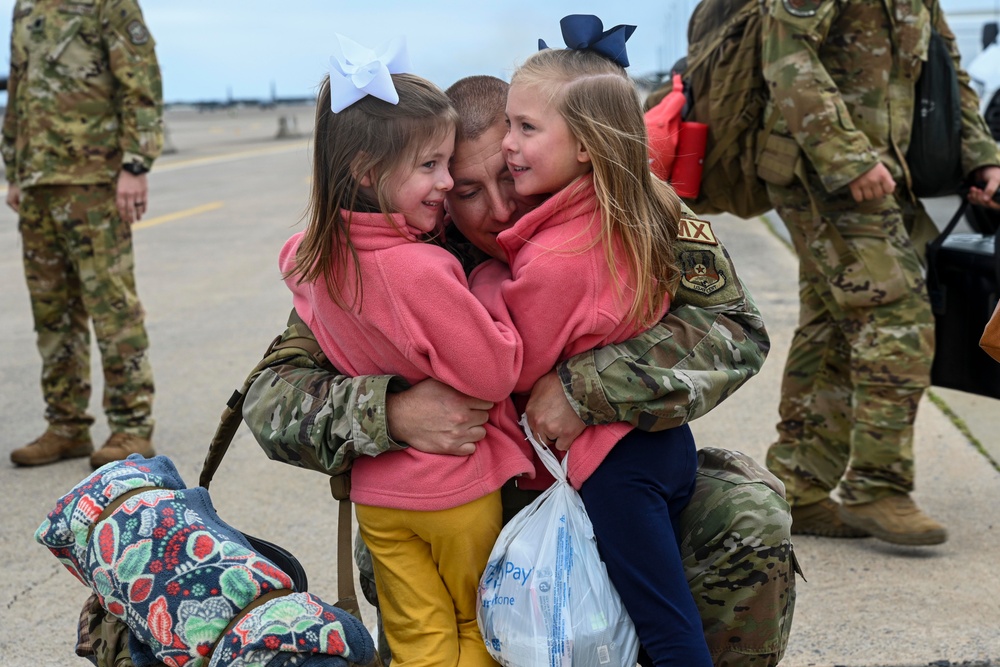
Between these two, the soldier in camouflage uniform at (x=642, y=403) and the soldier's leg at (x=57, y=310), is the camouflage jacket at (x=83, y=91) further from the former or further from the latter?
the soldier in camouflage uniform at (x=642, y=403)

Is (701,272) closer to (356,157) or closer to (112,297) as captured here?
(356,157)

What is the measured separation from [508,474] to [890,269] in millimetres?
1938

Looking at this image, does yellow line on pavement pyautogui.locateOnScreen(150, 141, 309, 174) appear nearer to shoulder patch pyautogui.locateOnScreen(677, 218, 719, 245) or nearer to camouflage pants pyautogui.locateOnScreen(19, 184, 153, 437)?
camouflage pants pyautogui.locateOnScreen(19, 184, 153, 437)

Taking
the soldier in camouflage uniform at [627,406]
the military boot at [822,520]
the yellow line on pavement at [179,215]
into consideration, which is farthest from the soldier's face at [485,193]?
the yellow line on pavement at [179,215]

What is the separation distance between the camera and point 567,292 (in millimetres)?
2043

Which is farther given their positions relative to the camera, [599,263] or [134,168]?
[134,168]

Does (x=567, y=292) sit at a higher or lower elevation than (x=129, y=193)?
higher

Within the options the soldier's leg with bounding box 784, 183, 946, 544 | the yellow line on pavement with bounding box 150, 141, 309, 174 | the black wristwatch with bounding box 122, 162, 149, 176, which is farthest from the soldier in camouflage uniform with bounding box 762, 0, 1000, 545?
the yellow line on pavement with bounding box 150, 141, 309, 174

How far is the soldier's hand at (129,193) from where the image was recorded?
474 cm

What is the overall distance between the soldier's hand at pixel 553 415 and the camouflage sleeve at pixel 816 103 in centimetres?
175

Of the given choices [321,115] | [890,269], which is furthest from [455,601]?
[890,269]

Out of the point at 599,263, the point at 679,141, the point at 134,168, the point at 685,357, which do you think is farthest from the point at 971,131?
the point at 134,168

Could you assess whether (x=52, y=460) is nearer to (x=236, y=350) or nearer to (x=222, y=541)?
(x=236, y=350)

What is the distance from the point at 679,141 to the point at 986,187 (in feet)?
3.18
